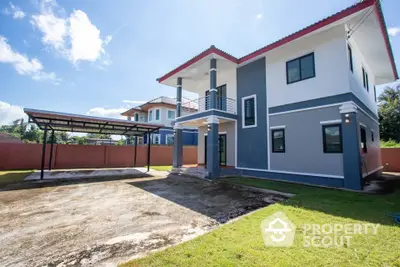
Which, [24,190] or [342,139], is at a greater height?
[342,139]

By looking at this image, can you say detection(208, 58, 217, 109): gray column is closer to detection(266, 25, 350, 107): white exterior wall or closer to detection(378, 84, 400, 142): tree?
detection(266, 25, 350, 107): white exterior wall

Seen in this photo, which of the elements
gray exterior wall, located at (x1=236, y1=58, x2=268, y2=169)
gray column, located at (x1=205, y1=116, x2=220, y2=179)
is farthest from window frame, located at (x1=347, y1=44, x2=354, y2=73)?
gray column, located at (x1=205, y1=116, x2=220, y2=179)

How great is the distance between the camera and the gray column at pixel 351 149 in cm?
686

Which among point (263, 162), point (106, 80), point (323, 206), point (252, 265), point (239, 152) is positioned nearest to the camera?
point (252, 265)

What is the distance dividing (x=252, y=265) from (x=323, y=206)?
3.49m

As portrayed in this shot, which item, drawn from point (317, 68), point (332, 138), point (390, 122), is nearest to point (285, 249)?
point (332, 138)

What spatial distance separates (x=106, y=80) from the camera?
51.1 ft

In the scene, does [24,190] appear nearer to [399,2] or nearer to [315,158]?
[315,158]

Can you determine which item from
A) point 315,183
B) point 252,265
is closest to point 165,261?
point 252,265

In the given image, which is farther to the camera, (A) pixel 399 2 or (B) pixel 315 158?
(B) pixel 315 158

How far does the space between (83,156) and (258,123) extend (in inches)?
538

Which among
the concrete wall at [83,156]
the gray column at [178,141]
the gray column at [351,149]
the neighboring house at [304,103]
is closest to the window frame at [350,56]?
the neighboring house at [304,103]

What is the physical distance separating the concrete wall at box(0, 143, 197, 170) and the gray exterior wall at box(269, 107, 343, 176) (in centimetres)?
1139

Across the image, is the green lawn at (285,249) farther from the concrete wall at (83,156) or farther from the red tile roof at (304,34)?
the concrete wall at (83,156)
